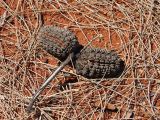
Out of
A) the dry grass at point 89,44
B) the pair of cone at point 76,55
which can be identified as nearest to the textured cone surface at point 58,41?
the pair of cone at point 76,55

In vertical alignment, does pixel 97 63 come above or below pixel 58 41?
below

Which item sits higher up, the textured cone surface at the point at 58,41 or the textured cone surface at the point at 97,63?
the textured cone surface at the point at 58,41

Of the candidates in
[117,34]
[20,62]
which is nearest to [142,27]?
[117,34]

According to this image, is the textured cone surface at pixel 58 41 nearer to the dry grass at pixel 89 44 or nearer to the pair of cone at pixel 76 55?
the pair of cone at pixel 76 55

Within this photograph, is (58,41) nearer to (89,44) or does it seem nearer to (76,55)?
(76,55)

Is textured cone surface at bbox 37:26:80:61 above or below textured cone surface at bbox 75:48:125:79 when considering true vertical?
above

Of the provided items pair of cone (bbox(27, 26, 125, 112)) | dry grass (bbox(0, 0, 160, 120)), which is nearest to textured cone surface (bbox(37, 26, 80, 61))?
pair of cone (bbox(27, 26, 125, 112))

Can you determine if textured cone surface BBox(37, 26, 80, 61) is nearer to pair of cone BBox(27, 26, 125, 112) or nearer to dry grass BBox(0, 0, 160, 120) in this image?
pair of cone BBox(27, 26, 125, 112)

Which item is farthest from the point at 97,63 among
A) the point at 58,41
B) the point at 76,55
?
the point at 58,41
